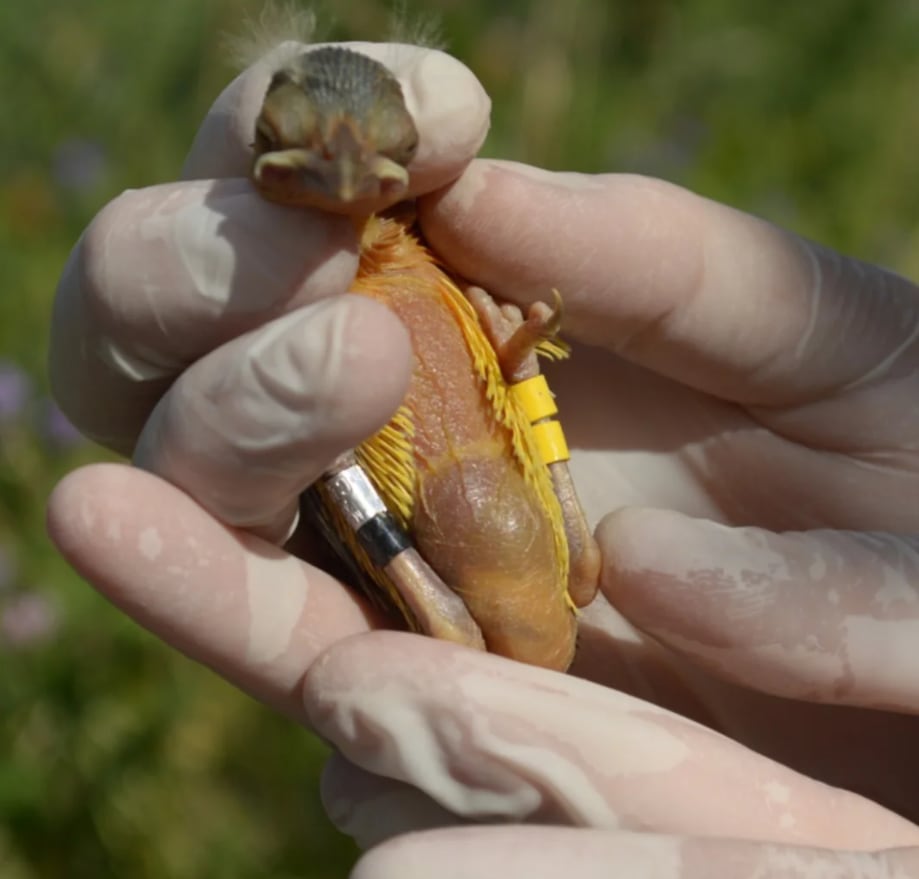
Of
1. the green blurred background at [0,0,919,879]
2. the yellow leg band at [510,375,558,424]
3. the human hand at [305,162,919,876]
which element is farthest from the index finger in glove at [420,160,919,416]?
A: the green blurred background at [0,0,919,879]

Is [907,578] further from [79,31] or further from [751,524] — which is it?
[79,31]

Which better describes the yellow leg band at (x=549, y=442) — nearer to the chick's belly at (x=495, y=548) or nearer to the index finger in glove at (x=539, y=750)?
the chick's belly at (x=495, y=548)

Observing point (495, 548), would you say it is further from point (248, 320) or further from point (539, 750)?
point (248, 320)

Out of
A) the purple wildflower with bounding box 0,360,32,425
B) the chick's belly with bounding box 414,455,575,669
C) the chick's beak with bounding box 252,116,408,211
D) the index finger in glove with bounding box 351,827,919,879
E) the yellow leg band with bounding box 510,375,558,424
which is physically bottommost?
the purple wildflower with bounding box 0,360,32,425

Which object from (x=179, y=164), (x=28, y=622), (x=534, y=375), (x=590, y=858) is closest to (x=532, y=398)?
(x=534, y=375)

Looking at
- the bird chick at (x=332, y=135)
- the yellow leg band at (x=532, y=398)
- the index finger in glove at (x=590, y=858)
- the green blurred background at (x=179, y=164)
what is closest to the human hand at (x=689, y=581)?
the index finger in glove at (x=590, y=858)

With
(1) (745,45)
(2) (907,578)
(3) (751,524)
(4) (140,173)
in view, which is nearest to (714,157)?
(1) (745,45)

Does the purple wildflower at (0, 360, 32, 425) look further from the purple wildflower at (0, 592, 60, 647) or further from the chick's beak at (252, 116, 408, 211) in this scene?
the chick's beak at (252, 116, 408, 211)
